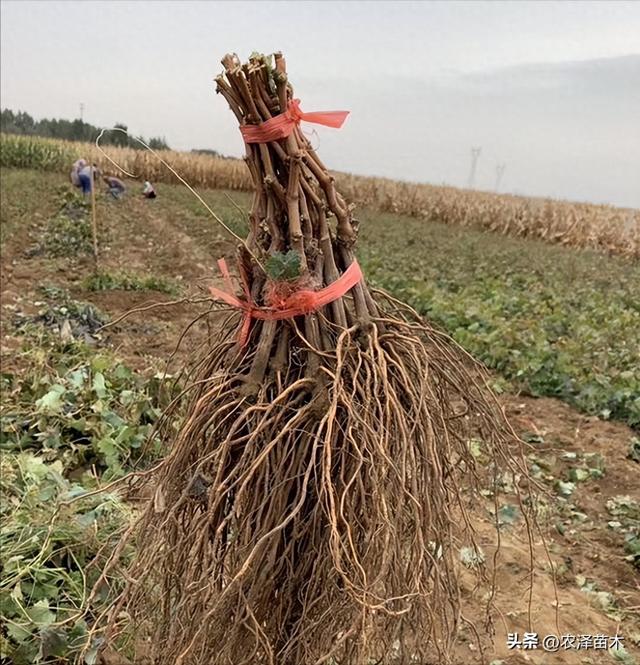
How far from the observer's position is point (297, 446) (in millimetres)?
1613

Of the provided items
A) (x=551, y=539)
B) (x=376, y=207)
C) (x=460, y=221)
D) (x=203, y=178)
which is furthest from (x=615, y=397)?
(x=203, y=178)

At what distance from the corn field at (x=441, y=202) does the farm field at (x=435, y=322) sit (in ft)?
17.4

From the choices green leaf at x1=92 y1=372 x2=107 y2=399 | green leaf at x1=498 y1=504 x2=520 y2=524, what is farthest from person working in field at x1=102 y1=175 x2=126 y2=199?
green leaf at x1=498 y1=504 x2=520 y2=524

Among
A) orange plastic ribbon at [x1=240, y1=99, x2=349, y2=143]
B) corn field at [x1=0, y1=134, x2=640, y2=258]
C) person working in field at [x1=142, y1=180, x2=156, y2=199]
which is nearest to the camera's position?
orange plastic ribbon at [x1=240, y1=99, x2=349, y2=143]

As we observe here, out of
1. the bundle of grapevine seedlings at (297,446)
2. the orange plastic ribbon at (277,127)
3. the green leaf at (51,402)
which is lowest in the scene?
the green leaf at (51,402)

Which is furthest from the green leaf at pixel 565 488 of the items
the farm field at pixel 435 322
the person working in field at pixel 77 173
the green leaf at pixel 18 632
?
the person working in field at pixel 77 173

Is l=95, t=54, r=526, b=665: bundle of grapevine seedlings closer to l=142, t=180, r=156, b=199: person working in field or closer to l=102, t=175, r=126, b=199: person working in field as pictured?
l=142, t=180, r=156, b=199: person working in field

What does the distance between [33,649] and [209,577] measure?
110 centimetres

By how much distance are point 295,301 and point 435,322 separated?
14.2 feet

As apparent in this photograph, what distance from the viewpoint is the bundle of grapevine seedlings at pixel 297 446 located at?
148cm

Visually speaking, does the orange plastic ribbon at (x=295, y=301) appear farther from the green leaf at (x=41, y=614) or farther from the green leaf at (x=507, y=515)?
the green leaf at (x=507, y=515)

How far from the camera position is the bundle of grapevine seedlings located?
148 cm

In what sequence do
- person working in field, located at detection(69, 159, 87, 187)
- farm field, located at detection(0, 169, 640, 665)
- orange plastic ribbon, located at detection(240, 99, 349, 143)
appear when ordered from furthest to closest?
person working in field, located at detection(69, 159, 87, 187), farm field, located at detection(0, 169, 640, 665), orange plastic ribbon, located at detection(240, 99, 349, 143)

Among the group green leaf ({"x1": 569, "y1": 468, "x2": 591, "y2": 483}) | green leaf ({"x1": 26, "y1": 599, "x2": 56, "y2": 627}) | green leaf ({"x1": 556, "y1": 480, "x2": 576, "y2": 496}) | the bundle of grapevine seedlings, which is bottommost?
green leaf ({"x1": 26, "y1": 599, "x2": 56, "y2": 627})
